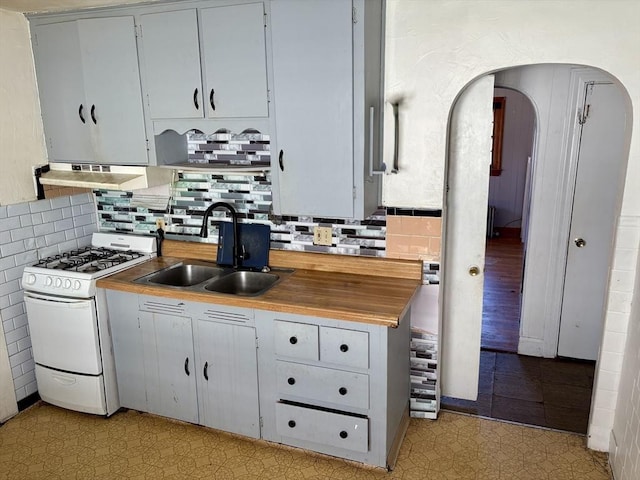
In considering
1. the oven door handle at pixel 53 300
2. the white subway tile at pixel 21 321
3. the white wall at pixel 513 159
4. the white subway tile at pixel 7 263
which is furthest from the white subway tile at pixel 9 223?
the white wall at pixel 513 159

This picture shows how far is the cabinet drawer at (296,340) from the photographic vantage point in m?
2.46

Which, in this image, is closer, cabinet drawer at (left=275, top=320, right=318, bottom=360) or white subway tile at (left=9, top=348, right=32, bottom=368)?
cabinet drawer at (left=275, top=320, right=318, bottom=360)

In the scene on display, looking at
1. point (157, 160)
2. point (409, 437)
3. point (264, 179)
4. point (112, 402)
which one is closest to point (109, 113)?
point (157, 160)

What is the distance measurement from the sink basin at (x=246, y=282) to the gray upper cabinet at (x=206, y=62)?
0.91 meters

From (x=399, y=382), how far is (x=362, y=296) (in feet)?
1.80

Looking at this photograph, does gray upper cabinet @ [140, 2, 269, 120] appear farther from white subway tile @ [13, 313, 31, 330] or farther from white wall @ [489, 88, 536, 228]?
white wall @ [489, 88, 536, 228]

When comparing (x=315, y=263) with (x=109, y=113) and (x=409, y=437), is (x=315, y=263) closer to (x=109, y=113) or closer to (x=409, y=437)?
(x=409, y=437)

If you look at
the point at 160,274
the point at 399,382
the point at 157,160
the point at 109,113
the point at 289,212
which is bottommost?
the point at 399,382

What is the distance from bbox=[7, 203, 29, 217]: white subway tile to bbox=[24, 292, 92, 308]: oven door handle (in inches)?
18.7

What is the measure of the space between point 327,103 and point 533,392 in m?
2.25

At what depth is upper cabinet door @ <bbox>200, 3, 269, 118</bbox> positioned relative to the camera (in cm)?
254

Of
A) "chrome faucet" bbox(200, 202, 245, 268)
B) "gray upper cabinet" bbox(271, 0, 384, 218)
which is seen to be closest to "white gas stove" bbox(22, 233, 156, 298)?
"chrome faucet" bbox(200, 202, 245, 268)

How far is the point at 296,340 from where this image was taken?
8.17ft

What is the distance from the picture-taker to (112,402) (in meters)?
3.04
